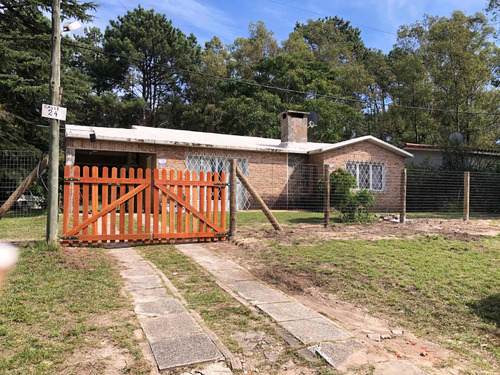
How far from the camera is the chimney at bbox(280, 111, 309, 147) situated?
18608 mm

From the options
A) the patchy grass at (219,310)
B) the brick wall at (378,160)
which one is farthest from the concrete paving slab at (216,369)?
the brick wall at (378,160)

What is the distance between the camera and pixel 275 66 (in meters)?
30.0

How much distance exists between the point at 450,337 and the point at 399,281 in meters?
1.58

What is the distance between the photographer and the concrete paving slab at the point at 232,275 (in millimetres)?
5445

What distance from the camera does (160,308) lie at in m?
4.08

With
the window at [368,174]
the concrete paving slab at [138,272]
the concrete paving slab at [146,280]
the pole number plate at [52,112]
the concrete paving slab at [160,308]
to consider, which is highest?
the pole number plate at [52,112]

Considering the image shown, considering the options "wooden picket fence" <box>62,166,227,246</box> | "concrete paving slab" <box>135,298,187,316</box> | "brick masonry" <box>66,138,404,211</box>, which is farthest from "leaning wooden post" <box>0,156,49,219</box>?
"brick masonry" <box>66,138,404,211</box>

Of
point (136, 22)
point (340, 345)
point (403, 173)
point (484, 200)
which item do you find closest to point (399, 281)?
point (340, 345)

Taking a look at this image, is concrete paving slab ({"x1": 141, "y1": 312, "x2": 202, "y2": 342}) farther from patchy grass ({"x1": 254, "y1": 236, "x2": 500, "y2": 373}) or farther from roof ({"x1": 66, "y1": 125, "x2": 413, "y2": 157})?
roof ({"x1": 66, "y1": 125, "x2": 413, "y2": 157})

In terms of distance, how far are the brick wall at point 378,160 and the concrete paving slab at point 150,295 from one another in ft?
42.9

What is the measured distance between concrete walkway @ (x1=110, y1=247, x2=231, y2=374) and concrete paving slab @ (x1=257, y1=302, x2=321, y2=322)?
0.85m

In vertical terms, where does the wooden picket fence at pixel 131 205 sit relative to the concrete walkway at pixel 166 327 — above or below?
above

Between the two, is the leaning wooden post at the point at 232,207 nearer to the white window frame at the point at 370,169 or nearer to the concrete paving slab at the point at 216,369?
the concrete paving slab at the point at 216,369

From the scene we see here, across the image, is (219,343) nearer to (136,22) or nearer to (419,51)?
(136,22)
